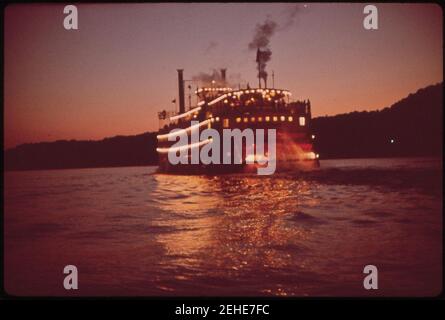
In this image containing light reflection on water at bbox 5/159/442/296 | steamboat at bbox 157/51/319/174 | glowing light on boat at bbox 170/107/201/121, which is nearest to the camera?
light reflection on water at bbox 5/159/442/296

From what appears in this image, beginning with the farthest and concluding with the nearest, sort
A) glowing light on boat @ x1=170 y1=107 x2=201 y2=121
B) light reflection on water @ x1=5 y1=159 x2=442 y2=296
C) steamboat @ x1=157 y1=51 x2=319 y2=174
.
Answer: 1. glowing light on boat @ x1=170 y1=107 x2=201 y2=121
2. steamboat @ x1=157 y1=51 x2=319 y2=174
3. light reflection on water @ x1=5 y1=159 x2=442 y2=296

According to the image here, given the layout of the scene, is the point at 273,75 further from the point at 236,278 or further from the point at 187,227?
the point at 236,278

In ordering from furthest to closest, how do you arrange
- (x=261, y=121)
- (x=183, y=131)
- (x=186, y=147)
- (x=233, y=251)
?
(x=183, y=131), (x=186, y=147), (x=261, y=121), (x=233, y=251)

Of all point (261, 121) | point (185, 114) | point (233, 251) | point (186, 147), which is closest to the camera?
point (233, 251)

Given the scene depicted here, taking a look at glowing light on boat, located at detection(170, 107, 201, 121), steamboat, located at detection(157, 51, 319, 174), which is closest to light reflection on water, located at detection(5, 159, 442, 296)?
steamboat, located at detection(157, 51, 319, 174)

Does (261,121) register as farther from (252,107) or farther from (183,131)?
(183,131)

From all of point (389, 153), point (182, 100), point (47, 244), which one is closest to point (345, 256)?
point (47, 244)

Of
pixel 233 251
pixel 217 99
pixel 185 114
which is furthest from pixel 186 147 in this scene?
pixel 233 251

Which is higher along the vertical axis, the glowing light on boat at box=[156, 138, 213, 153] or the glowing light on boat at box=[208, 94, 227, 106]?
the glowing light on boat at box=[208, 94, 227, 106]

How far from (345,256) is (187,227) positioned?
563 centimetres

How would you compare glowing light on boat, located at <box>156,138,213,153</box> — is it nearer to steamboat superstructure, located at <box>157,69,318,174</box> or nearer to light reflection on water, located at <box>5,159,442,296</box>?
steamboat superstructure, located at <box>157,69,318,174</box>

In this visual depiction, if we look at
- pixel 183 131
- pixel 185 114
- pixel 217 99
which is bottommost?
pixel 183 131

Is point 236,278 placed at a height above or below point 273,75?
below

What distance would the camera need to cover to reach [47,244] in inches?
378
